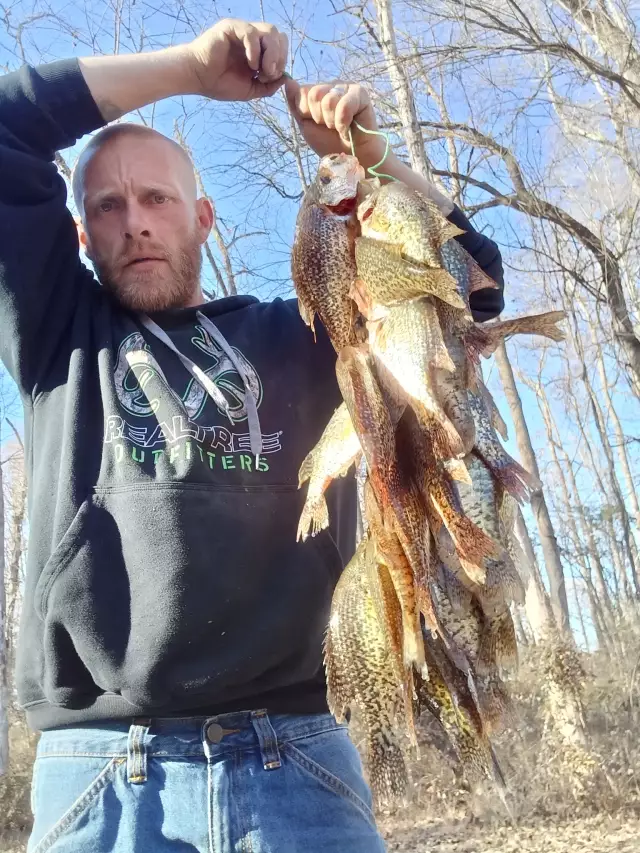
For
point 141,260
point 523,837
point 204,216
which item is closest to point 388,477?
point 141,260

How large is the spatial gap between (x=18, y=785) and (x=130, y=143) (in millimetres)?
9560

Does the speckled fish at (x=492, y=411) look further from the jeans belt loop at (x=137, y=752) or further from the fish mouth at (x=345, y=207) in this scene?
the jeans belt loop at (x=137, y=752)

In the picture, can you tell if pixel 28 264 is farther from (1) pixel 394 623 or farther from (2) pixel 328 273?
(1) pixel 394 623

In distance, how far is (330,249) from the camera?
1.62 meters

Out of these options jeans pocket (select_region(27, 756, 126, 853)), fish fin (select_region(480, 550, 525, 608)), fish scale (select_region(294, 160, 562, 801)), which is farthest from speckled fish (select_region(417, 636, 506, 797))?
jeans pocket (select_region(27, 756, 126, 853))

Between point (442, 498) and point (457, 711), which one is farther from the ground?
point (442, 498)

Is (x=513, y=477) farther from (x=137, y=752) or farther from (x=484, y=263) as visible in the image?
(x=137, y=752)

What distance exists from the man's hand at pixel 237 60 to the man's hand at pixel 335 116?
0.08m

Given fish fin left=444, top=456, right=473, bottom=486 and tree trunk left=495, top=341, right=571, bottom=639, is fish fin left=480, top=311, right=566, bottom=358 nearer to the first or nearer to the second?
fish fin left=444, top=456, right=473, bottom=486

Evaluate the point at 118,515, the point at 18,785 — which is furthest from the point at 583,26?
the point at 18,785

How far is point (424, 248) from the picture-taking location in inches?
57.8

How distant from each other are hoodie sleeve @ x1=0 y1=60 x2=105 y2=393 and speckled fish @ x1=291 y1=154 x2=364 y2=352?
32.0 inches

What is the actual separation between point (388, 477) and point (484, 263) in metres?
1.05

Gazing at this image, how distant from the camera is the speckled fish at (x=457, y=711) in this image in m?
1.35
